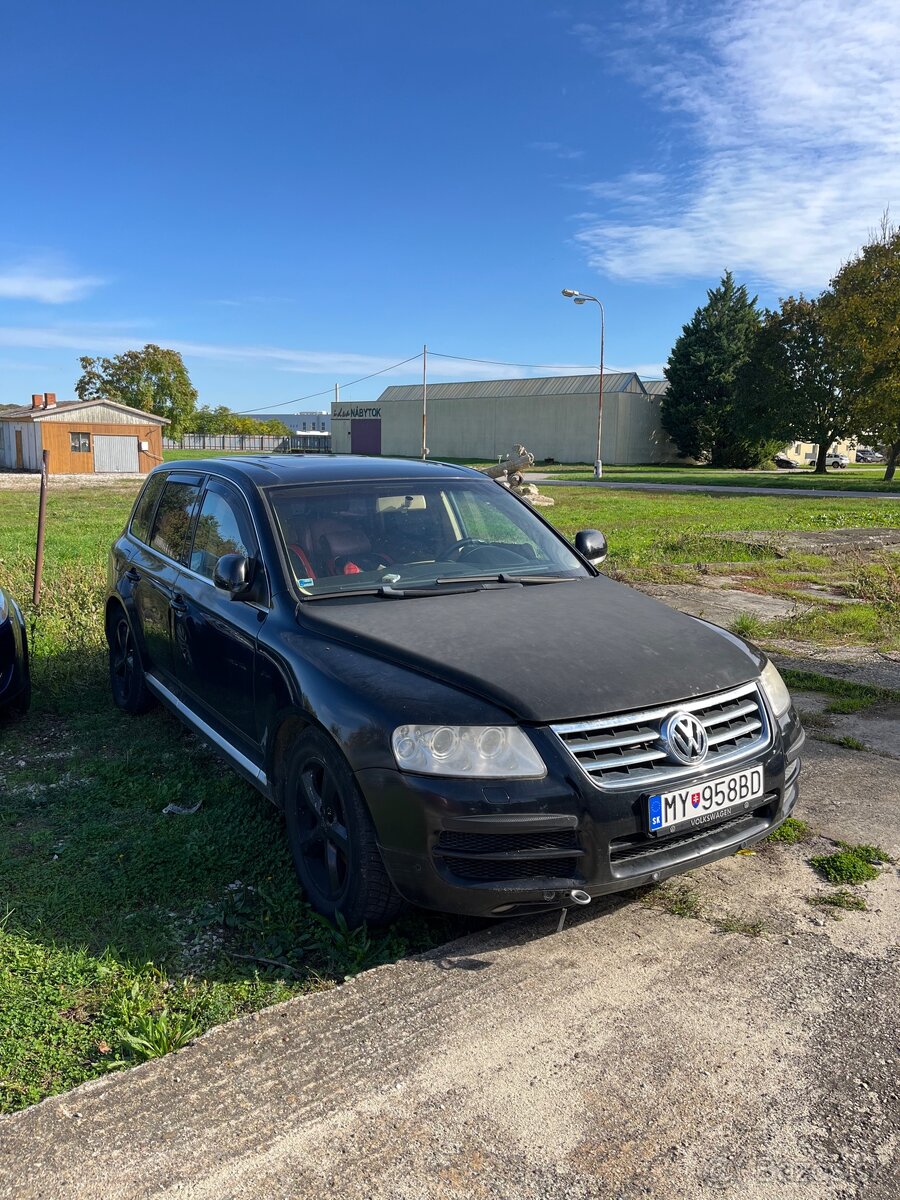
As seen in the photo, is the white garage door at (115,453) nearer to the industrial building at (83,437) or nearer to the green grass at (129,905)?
the industrial building at (83,437)

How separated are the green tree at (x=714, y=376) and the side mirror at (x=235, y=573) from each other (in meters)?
56.7

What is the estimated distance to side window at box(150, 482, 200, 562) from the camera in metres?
5.03

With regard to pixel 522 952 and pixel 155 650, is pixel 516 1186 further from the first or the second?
pixel 155 650

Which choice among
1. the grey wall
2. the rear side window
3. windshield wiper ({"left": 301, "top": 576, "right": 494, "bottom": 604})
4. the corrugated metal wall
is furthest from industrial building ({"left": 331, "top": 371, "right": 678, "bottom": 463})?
windshield wiper ({"left": 301, "top": 576, "right": 494, "bottom": 604})

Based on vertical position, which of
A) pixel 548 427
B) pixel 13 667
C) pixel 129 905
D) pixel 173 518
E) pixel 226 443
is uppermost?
pixel 548 427

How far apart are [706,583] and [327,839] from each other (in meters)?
8.67

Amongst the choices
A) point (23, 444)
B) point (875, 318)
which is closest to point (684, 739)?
point (875, 318)

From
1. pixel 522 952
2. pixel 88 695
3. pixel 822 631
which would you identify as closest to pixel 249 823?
pixel 522 952

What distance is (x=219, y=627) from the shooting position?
4.18 m

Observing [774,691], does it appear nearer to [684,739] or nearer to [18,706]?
[684,739]

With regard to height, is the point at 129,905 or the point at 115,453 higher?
the point at 115,453

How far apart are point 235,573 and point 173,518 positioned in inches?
60.5

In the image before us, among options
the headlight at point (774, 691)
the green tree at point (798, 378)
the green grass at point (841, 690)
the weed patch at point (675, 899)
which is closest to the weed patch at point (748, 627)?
the green grass at point (841, 690)

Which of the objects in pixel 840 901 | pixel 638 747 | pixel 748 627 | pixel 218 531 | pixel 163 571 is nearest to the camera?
pixel 638 747
